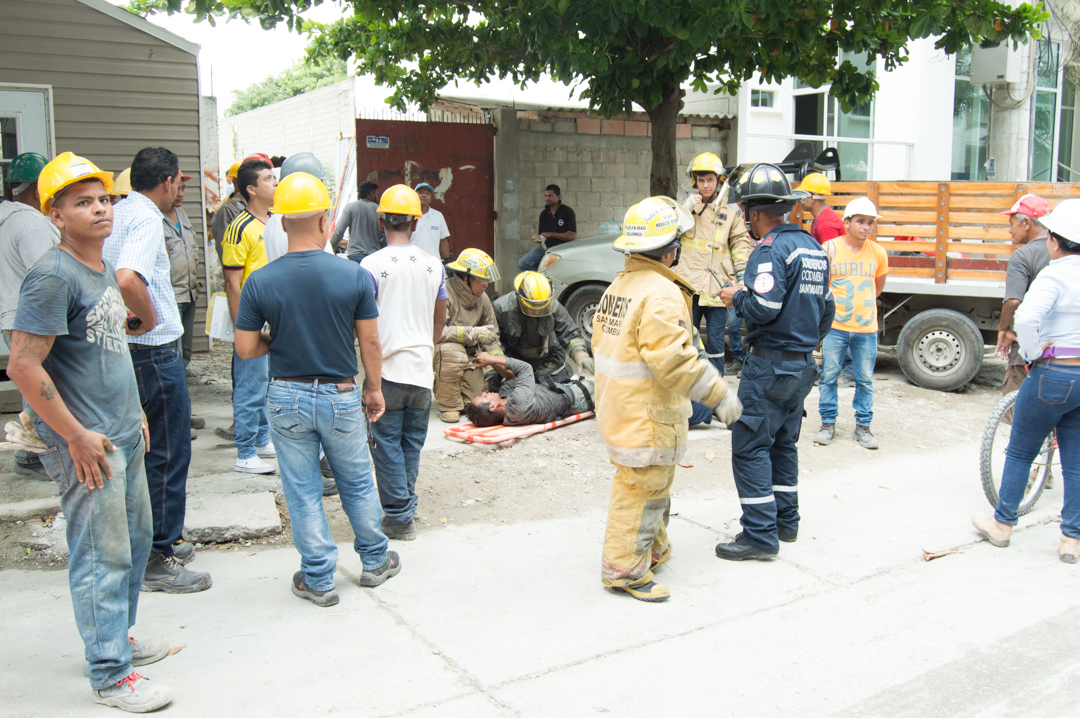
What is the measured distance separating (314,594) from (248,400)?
203 centimetres

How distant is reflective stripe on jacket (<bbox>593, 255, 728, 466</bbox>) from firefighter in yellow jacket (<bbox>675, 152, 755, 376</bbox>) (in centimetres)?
350

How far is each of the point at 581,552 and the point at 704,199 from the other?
3942mm

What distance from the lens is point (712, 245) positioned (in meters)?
7.41

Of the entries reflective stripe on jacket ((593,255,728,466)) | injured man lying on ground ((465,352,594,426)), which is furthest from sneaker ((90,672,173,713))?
injured man lying on ground ((465,352,594,426))

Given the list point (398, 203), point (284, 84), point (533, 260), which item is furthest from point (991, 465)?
point (284, 84)

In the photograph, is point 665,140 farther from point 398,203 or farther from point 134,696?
point 134,696

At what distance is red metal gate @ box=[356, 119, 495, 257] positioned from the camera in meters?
11.8

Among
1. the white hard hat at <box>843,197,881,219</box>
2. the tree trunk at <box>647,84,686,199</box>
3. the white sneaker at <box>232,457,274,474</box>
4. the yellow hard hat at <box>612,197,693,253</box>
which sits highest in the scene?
the tree trunk at <box>647,84,686,199</box>

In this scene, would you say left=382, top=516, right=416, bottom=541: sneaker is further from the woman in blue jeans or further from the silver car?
the silver car

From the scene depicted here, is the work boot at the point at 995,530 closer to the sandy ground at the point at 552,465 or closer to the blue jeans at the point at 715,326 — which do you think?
the sandy ground at the point at 552,465

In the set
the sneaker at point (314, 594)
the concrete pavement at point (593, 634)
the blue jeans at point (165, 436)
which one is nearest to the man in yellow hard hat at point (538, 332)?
the concrete pavement at point (593, 634)

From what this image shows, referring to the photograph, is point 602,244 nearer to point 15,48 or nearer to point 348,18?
point 348,18

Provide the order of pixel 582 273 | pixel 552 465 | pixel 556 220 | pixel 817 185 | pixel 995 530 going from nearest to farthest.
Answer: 1. pixel 995 530
2. pixel 552 465
3. pixel 817 185
4. pixel 582 273
5. pixel 556 220

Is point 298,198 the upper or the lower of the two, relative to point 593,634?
upper
